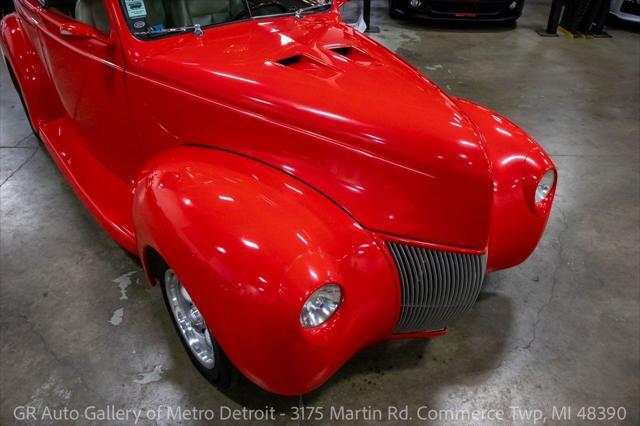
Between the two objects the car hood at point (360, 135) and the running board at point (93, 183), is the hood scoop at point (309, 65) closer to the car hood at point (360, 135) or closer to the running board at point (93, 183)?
the car hood at point (360, 135)

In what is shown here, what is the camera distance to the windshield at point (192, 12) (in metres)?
1.85

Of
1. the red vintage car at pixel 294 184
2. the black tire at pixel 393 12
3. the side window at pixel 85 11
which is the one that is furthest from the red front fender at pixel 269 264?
the black tire at pixel 393 12

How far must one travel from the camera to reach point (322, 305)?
1318 millimetres

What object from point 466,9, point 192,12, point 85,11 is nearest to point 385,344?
point 192,12

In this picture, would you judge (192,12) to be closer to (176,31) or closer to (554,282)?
(176,31)

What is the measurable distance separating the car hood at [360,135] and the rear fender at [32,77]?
5.26 feet

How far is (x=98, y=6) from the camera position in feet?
6.79

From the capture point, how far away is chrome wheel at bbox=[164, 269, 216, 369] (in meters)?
1.74

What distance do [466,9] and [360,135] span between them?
580cm

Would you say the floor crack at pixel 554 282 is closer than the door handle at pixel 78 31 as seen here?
No

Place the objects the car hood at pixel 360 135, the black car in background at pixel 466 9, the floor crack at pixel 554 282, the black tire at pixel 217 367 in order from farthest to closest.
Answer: the black car in background at pixel 466 9 → the floor crack at pixel 554 282 → the black tire at pixel 217 367 → the car hood at pixel 360 135

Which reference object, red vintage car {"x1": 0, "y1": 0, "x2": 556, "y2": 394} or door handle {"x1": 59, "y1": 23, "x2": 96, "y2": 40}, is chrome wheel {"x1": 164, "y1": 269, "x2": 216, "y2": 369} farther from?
door handle {"x1": 59, "y1": 23, "x2": 96, "y2": 40}

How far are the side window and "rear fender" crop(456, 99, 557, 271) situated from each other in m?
1.71

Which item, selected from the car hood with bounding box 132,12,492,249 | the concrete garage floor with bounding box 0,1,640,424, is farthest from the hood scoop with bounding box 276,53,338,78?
the concrete garage floor with bounding box 0,1,640,424
